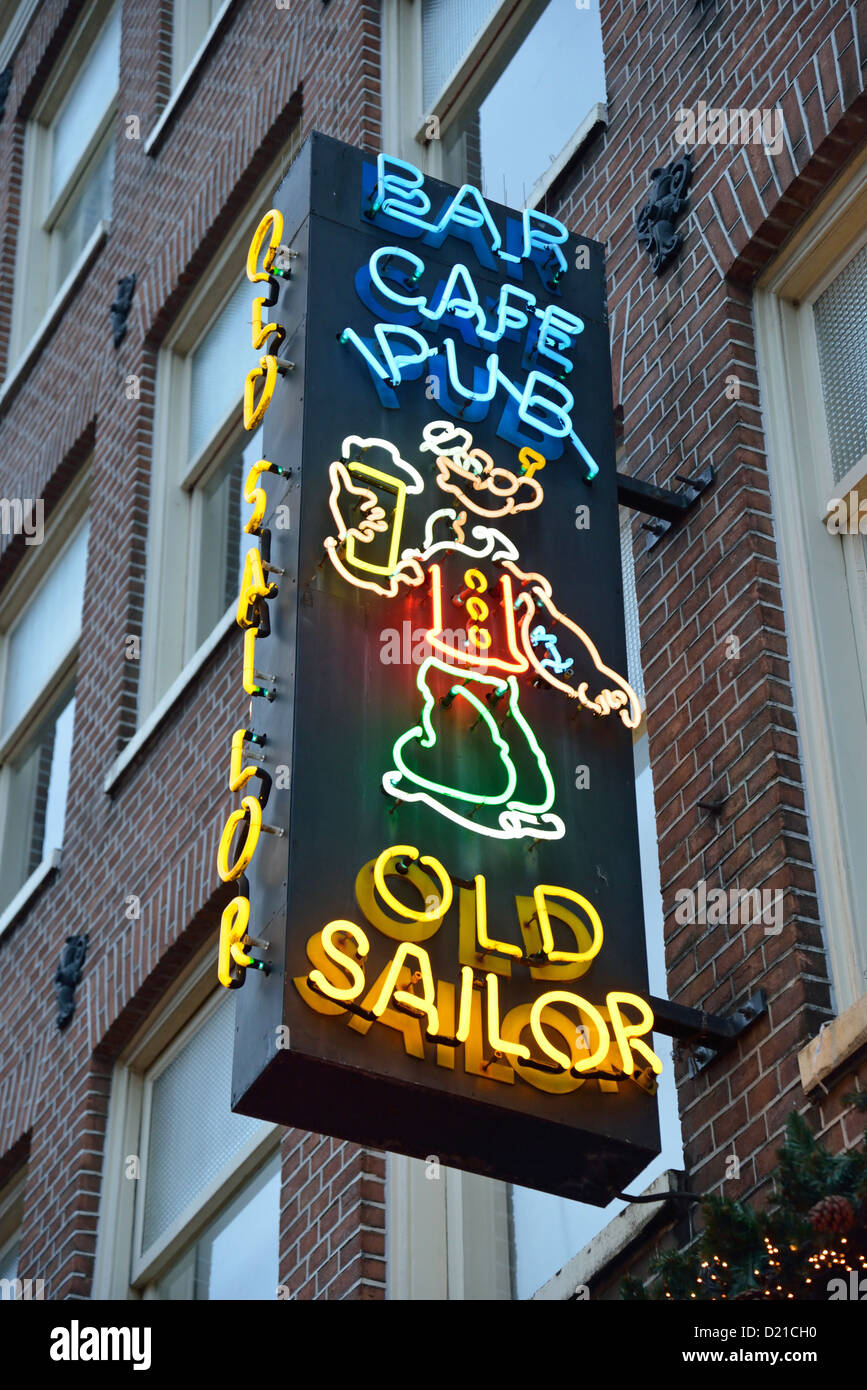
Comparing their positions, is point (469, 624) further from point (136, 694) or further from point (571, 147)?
point (136, 694)

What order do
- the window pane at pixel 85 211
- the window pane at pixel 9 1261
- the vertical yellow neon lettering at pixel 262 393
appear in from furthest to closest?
the window pane at pixel 85 211 < the window pane at pixel 9 1261 < the vertical yellow neon lettering at pixel 262 393

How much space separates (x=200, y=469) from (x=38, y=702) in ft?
6.61

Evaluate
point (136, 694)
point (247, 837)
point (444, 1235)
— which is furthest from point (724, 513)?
point (136, 694)

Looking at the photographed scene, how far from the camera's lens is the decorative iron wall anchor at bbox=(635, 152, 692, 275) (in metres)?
8.02

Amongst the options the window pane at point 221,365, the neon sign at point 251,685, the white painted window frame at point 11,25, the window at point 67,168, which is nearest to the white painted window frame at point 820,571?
the neon sign at point 251,685

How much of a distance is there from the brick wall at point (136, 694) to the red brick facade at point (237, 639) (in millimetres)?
19

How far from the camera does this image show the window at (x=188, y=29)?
14125mm

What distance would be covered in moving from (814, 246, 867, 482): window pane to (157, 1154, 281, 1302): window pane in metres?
3.74

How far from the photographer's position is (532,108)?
1004cm

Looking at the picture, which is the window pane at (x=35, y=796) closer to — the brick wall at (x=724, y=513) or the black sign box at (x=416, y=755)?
the brick wall at (x=724, y=513)

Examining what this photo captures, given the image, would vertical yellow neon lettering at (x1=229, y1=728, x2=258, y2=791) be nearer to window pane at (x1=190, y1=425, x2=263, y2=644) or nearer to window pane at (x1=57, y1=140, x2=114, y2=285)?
window pane at (x1=190, y1=425, x2=263, y2=644)

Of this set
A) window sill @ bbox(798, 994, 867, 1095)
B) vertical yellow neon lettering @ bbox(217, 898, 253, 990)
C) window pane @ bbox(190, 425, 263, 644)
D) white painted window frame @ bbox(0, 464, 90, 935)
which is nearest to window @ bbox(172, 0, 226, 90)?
white painted window frame @ bbox(0, 464, 90, 935)

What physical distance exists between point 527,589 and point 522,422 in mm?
694
